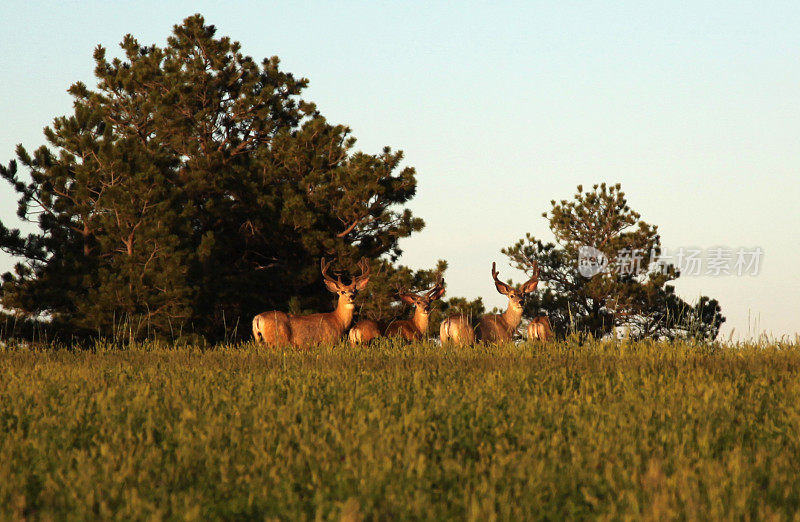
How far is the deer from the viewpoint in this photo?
16.0 metres

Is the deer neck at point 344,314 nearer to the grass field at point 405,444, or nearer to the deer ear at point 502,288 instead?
the deer ear at point 502,288

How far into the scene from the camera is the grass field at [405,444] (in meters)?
4.22

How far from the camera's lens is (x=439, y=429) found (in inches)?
230

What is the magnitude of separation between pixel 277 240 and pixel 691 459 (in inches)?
882

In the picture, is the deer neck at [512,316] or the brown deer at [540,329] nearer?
the brown deer at [540,329]

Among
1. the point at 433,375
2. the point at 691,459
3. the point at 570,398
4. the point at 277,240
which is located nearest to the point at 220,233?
the point at 277,240

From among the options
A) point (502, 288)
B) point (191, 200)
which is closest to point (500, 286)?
point (502, 288)

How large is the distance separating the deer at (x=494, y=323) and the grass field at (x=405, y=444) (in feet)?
22.2

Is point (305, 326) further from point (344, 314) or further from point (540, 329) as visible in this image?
point (540, 329)

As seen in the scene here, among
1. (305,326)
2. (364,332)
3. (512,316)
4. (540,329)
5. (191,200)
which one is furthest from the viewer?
(191,200)

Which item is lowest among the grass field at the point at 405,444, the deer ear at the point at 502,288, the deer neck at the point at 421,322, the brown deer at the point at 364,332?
the grass field at the point at 405,444

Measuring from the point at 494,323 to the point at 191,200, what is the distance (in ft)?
35.3

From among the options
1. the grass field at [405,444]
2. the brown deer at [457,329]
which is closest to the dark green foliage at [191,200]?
the brown deer at [457,329]

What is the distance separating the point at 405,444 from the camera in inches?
209
